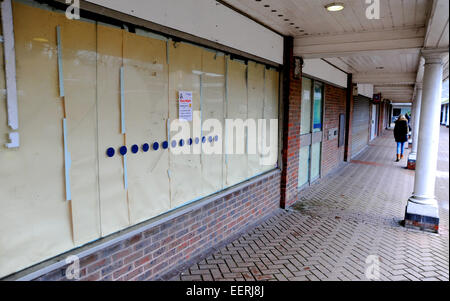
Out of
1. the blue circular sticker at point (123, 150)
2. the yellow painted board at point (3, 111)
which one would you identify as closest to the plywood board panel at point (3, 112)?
the yellow painted board at point (3, 111)

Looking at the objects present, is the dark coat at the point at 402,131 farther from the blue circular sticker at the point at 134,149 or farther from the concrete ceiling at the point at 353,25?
the blue circular sticker at the point at 134,149

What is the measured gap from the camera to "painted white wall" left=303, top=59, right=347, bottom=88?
6819 mm

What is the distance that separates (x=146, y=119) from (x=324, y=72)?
613 cm

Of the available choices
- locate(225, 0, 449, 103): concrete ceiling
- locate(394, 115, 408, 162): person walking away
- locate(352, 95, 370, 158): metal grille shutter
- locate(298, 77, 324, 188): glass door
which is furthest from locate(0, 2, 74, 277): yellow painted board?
locate(394, 115, 408, 162): person walking away

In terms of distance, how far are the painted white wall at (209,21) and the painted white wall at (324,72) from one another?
1635 millimetres

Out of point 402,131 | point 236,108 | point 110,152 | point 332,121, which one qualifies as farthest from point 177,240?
point 402,131

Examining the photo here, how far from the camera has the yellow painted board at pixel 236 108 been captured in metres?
4.48

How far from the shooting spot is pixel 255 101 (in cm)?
509

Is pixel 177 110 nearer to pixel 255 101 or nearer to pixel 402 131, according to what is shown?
pixel 255 101

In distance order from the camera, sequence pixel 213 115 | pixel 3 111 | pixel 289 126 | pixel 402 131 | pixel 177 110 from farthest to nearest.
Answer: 1. pixel 402 131
2. pixel 289 126
3. pixel 213 115
4. pixel 177 110
5. pixel 3 111


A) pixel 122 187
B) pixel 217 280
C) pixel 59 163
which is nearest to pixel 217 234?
pixel 217 280

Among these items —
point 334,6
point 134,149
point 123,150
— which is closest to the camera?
point 123,150

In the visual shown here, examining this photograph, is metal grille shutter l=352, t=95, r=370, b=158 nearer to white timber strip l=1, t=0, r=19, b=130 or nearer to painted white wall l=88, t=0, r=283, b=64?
painted white wall l=88, t=0, r=283, b=64
